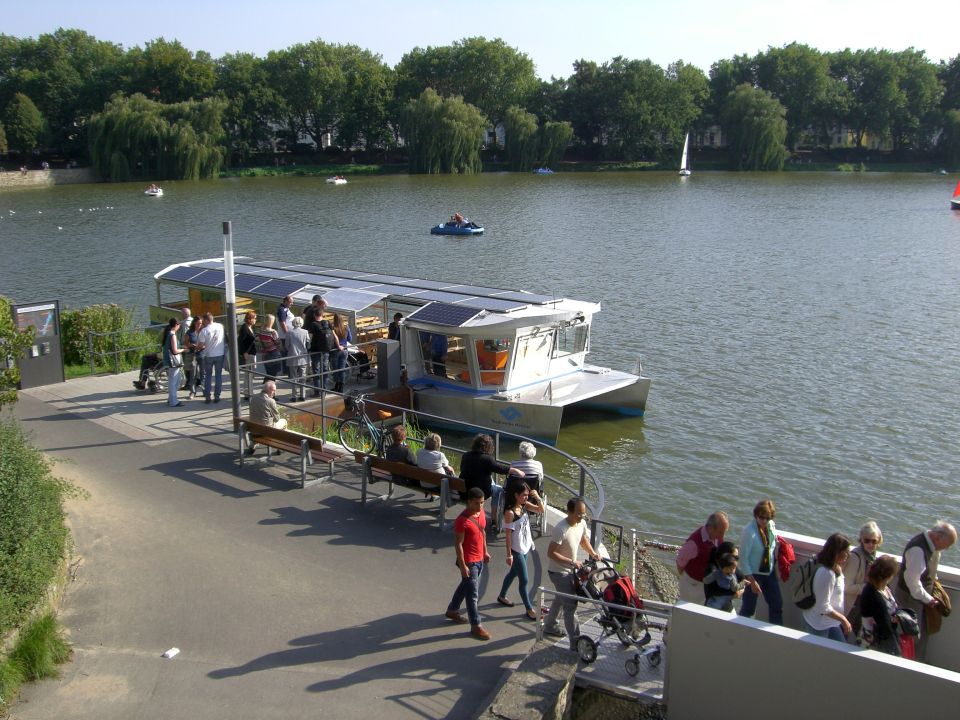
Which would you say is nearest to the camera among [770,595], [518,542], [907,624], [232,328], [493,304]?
[907,624]

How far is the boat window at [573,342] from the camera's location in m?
21.6

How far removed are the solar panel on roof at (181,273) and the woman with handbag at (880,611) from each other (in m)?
21.2

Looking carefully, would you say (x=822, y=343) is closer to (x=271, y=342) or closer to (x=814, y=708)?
(x=271, y=342)

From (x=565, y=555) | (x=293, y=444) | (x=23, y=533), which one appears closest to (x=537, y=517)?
(x=565, y=555)

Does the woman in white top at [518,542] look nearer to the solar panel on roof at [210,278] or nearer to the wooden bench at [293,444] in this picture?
the wooden bench at [293,444]

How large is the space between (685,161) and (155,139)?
62096 mm

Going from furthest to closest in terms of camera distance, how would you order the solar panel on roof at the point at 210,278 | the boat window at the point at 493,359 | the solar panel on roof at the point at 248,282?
1. the solar panel on roof at the point at 210,278
2. the solar panel on roof at the point at 248,282
3. the boat window at the point at 493,359

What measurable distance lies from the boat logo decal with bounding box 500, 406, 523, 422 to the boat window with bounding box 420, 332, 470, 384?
3.73 ft

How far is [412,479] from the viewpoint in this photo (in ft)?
41.5

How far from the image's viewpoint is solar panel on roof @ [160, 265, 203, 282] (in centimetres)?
2577

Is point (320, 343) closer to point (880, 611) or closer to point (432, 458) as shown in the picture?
point (432, 458)

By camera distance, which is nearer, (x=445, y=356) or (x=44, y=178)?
(x=445, y=356)

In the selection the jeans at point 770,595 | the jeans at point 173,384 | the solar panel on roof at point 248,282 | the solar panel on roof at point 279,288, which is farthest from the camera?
the solar panel on roof at point 248,282

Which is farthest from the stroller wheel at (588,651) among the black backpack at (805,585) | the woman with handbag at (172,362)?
the woman with handbag at (172,362)
